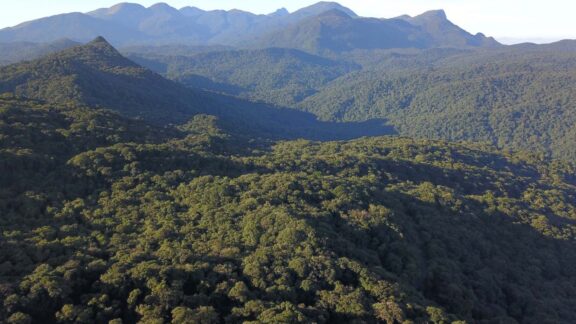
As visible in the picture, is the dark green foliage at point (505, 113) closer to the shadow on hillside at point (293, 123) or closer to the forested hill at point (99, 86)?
the shadow on hillside at point (293, 123)

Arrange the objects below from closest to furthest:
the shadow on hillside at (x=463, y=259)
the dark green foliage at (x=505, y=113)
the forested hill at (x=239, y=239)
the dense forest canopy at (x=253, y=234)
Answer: the forested hill at (x=239, y=239) → the dense forest canopy at (x=253, y=234) → the shadow on hillside at (x=463, y=259) → the dark green foliage at (x=505, y=113)

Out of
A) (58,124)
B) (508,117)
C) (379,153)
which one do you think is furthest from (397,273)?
(508,117)

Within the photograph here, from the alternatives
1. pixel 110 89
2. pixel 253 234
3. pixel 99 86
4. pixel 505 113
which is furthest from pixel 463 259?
pixel 505 113

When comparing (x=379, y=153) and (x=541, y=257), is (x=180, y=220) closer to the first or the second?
(x=541, y=257)

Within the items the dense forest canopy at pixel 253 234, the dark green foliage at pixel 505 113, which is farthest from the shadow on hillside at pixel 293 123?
the dense forest canopy at pixel 253 234

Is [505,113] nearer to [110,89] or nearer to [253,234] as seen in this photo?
[110,89]
